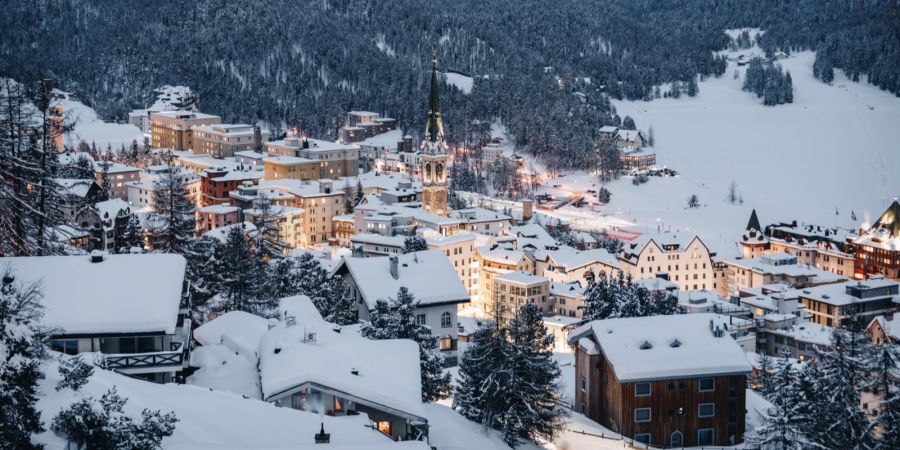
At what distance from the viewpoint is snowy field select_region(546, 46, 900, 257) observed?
126 meters

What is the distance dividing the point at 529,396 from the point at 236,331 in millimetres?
9682

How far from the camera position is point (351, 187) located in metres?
105

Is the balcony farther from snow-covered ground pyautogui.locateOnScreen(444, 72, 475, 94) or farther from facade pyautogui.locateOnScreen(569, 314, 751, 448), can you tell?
snow-covered ground pyautogui.locateOnScreen(444, 72, 475, 94)

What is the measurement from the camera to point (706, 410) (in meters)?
36.0

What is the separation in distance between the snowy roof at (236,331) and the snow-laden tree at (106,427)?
14715 mm

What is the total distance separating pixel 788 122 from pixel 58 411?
609ft

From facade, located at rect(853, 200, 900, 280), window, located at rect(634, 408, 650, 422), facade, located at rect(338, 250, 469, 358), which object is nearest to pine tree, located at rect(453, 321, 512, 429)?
window, located at rect(634, 408, 650, 422)

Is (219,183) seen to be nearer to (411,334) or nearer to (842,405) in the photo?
(411,334)

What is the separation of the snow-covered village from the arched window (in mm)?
108

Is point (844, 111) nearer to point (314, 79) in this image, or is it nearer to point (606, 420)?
point (314, 79)

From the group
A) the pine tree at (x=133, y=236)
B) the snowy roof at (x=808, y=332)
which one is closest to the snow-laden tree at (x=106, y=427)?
the pine tree at (x=133, y=236)

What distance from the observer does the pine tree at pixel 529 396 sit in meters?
32.5

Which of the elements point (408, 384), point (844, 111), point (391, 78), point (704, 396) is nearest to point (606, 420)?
point (704, 396)

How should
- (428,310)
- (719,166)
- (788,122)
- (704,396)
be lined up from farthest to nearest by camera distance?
(788,122) < (719,166) < (428,310) < (704,396)
